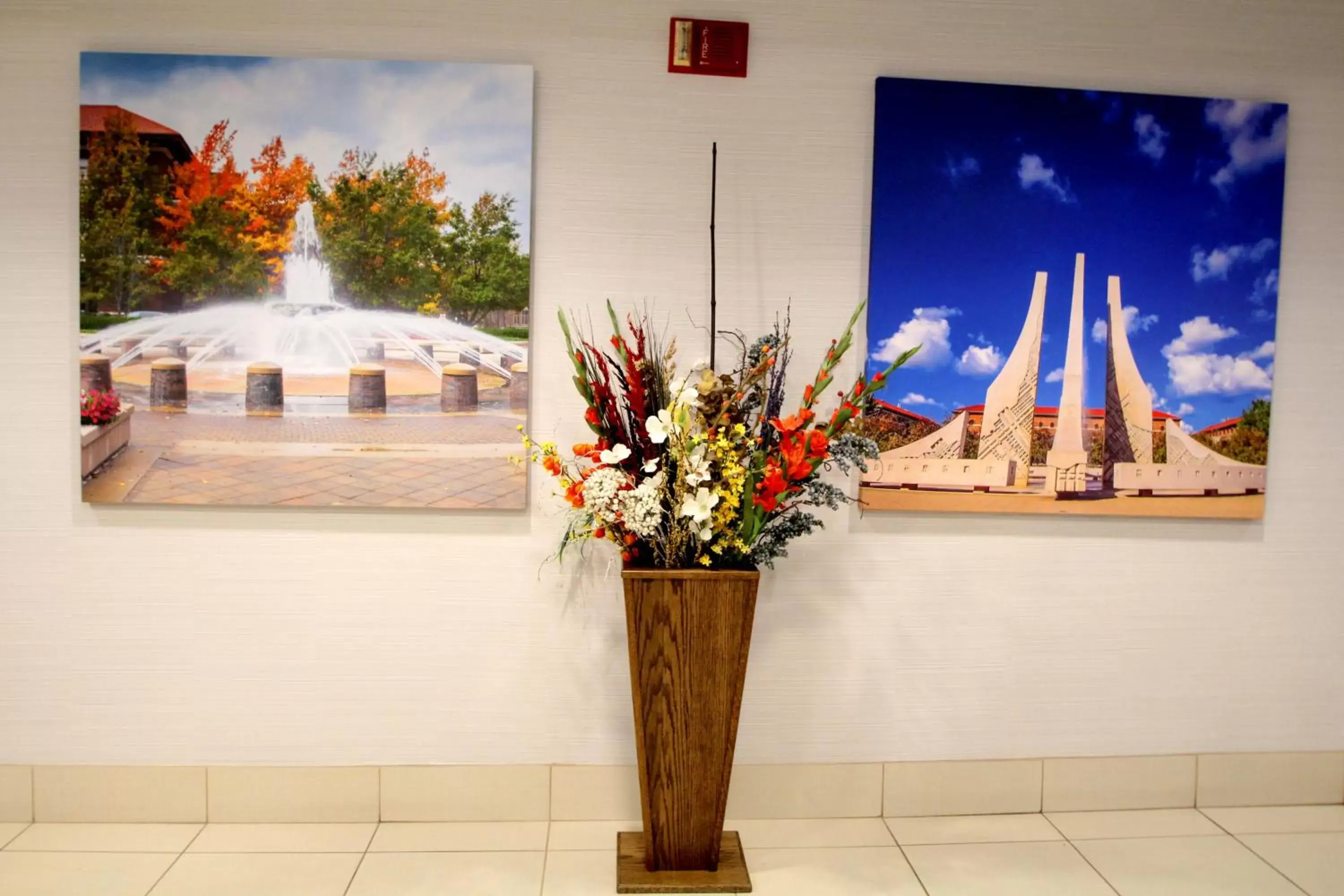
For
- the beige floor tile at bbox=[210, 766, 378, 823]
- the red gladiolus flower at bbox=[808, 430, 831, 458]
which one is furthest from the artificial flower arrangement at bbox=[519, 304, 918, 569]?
the beige floor tile at bbox=[210, 766, 378, 823]

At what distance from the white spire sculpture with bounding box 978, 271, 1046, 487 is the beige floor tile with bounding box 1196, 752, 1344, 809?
47.7 inches

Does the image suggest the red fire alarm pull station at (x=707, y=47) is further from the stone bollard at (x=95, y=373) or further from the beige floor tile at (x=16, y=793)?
the beige floor tile at (x=16, y=793)

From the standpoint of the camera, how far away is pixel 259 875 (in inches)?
95.7

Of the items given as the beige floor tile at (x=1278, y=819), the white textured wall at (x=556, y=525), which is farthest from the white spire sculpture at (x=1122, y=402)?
the beige floor tile at (x=1278, y=819)

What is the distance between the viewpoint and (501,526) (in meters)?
2.68

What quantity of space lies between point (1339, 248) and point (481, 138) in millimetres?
2614

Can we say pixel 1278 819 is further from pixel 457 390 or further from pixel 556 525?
pixel 457 390

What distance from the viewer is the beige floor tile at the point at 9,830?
2.57 m

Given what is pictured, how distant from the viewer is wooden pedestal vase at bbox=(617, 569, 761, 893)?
2.31 m

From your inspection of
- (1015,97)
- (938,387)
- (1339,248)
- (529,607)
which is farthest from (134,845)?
(1339,248)

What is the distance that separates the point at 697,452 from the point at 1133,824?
1.86m

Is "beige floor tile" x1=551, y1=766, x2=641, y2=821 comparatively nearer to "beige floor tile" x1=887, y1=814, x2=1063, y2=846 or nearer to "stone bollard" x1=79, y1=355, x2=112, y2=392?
"beige floor tile" x1=887, y1=814, x2=1063, y2=846

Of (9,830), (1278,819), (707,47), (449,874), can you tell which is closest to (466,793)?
(449,874)

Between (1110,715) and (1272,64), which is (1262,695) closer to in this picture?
(1110,715)
